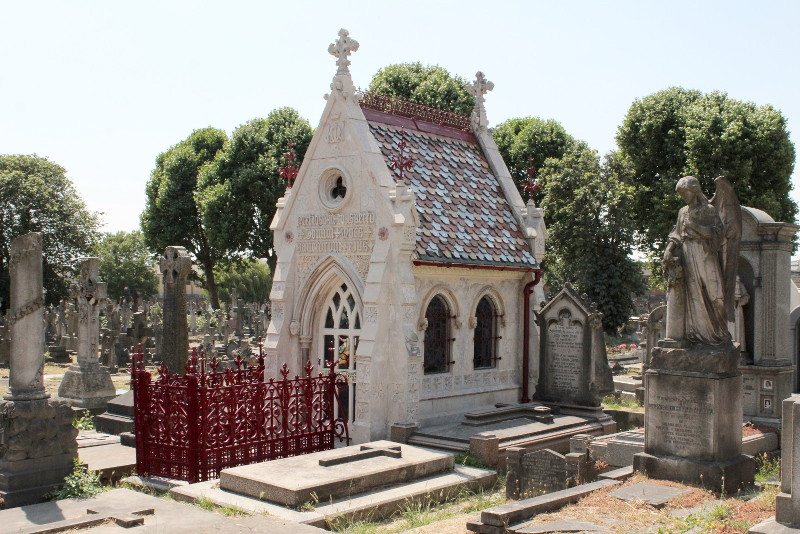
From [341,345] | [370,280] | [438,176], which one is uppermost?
[438,176]

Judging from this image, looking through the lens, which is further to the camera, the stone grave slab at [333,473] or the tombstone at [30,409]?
the tombstone at [30,409]

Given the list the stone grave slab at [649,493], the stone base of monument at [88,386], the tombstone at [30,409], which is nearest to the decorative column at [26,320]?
the tombstone at [30,409]

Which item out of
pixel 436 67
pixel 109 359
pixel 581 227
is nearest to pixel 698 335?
pixel 581 227

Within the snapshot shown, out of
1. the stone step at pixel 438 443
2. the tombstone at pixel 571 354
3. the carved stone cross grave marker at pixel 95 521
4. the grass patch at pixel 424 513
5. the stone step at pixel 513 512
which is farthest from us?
the tombstone at pixel 571 354

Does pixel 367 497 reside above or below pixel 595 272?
below

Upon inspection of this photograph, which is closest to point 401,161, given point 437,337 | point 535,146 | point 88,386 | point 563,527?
point 437,337

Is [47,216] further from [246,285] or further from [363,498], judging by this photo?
[363,498]

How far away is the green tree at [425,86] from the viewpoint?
35.3 metres

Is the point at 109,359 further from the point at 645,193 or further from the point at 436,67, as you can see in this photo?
the point at 645,193

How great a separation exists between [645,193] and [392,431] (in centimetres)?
2249

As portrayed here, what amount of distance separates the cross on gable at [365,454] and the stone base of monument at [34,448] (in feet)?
11.7

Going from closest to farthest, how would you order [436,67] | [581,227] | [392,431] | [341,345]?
[392,431]
[341,345]
[581,227]
[436,67]

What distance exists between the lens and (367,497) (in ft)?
35.7

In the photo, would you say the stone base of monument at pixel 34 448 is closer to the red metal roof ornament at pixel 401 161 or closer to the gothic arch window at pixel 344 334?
the gothic arch window at pixel 344 334
